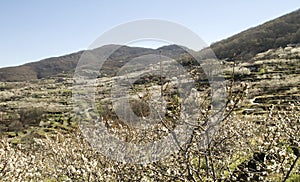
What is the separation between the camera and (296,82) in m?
67.6

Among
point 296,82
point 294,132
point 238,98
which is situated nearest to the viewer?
point 238,98

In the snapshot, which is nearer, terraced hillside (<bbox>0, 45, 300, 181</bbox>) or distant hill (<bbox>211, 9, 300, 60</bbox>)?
terraced hillside (<bbox>0, 45, 300, 181</bbox>)

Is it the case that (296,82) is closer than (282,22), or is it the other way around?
(296,82)

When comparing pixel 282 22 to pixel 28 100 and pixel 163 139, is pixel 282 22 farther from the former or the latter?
pixel 163 139

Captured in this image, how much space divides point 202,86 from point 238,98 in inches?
78.9

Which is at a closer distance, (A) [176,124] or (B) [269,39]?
(A) [176,124]

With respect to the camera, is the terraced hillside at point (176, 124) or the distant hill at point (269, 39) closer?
the terraced hillside at point (176, 124)

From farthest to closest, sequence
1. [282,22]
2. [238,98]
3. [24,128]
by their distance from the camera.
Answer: [282,22], [24,128], [238,98]

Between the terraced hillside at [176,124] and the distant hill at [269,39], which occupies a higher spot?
the distant hill at [269,39]

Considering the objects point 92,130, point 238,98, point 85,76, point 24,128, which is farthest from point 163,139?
point 85,76

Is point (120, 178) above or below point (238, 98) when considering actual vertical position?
below

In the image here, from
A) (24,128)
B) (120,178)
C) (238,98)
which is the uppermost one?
(238,98)

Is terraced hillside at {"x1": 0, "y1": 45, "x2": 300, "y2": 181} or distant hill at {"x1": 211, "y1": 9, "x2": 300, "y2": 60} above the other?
distant hill at {"x1": 211, "y1": 9, "x2": 300, "y2": 60}

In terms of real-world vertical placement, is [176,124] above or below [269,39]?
below
